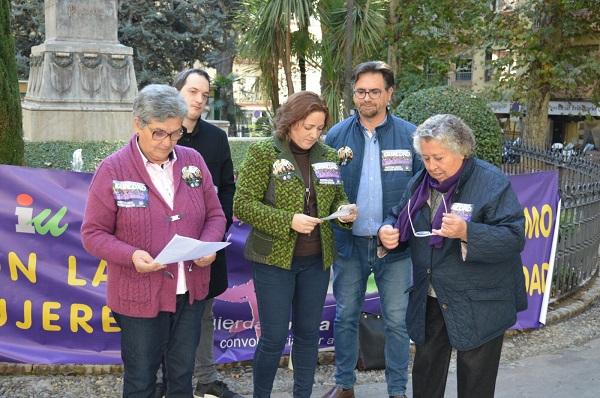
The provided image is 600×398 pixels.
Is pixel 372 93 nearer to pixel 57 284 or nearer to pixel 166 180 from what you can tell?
pixel 166 180

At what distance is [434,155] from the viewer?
2857 mm

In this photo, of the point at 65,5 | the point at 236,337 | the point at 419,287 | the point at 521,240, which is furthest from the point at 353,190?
the point at 65,5

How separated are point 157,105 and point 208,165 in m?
0.82

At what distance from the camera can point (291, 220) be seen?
10.4 feet

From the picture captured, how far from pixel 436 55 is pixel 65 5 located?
710 centimetres

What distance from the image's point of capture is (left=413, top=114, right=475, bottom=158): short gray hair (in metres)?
2.82

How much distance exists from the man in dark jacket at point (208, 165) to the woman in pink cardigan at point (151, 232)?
38cm

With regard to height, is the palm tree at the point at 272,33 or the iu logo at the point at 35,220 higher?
the palm tree at the point at 272,33

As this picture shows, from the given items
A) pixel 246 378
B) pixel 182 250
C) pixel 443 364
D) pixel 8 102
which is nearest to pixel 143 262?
pixel 182 250

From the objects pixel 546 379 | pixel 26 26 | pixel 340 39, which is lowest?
pixel 546 379

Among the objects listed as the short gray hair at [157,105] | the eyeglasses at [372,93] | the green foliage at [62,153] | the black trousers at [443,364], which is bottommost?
the black trousers at [443,364]

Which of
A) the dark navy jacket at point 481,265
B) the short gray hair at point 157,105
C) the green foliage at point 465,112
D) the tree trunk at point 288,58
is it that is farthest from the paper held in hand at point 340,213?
the tree trunk at point 288,58

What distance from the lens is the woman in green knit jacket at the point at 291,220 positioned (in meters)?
3.22

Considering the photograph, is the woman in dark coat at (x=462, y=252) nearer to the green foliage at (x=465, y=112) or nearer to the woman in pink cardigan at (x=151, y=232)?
the woman in pink cardigan at (x=151, y=232)
